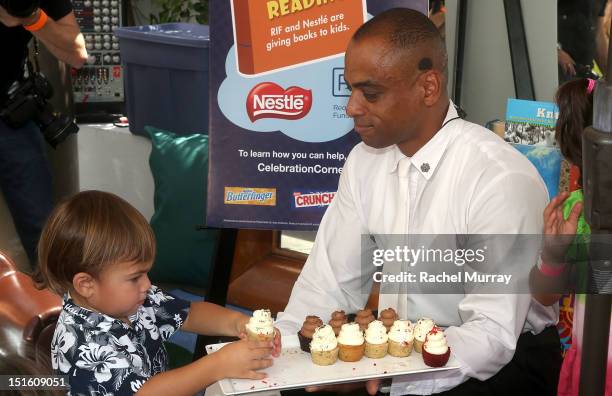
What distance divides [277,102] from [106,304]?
4.33 ft

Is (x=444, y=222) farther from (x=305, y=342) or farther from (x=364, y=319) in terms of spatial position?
(x=305, y=342)

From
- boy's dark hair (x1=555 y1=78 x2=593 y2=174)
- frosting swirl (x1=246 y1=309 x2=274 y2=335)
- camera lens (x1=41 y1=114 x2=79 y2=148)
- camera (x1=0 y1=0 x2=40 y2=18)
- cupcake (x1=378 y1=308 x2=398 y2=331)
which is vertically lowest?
cupcake (x1=378 y1=308 x2=398 y2=331)

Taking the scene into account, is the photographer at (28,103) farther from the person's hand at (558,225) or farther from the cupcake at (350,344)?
the person's hand at (558,225)

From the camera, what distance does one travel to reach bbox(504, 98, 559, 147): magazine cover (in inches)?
105

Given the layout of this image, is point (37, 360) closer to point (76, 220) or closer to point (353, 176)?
point (76, 220)

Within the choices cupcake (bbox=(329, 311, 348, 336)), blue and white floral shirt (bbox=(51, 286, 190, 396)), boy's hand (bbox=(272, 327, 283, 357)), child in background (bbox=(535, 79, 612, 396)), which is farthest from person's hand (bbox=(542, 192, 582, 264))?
blue and white floral shirt (bbox=(51, 286, 190, 396))

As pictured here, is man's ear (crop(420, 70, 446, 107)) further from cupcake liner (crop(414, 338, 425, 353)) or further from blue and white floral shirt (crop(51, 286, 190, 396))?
blue and white floral shirt (crop(51, 286, 190, 396))

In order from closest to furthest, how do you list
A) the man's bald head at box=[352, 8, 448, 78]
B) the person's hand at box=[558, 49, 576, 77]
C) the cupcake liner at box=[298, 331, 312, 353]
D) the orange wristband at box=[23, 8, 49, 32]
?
1. the cupcake liner at box=[298, 331, 312, 353]
2. the man's bald head at box=[352, 8, 448, 78]
3. the person's hand at box=[558, 49, 576, 77]
4. the orange wristband at box=[23, 8, 49, 32]

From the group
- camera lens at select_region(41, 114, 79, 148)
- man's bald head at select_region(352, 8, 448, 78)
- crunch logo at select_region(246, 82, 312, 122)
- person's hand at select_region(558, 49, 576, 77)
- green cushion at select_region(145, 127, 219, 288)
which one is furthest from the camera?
green cushion at select_region(145, 127, 219, 288)

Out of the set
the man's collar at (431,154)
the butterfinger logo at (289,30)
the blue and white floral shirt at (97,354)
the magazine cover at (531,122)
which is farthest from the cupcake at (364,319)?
the butterfinger logo at (289,30)

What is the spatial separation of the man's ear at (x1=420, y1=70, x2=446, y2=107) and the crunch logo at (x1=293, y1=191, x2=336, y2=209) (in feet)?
3.19

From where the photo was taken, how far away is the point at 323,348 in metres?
1.88

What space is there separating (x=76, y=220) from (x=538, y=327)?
1206mm

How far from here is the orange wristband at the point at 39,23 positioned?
347 centimetres
